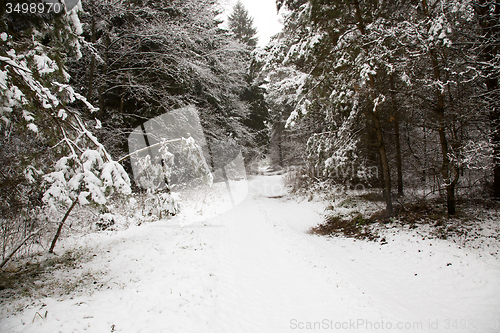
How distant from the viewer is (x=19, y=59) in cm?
373

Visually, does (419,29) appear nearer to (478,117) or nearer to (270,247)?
(478,117)

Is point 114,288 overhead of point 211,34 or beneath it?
beneath

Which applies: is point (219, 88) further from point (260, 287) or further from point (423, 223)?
point (423, 223)

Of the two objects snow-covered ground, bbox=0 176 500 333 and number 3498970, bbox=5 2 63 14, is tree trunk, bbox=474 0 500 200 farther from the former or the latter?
number 3498970, bbox=5 2 63 14

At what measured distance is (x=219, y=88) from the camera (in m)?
13.1

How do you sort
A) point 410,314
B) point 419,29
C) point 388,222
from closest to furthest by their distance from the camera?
1. point 410,314
2. point 419,29
3. point 388,222

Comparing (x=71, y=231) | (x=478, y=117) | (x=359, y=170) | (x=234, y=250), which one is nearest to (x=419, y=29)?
(x=478, y=117)

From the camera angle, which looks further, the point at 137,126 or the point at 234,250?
the point at 137,126

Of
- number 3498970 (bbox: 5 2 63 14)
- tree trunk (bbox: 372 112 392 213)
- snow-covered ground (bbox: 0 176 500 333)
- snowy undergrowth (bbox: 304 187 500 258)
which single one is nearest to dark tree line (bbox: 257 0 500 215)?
tree trunk (bbox: 372 112 392 213)

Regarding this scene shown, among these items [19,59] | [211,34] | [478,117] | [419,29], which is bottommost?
[478,117]

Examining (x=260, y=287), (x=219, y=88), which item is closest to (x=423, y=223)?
(x=260, y=287)

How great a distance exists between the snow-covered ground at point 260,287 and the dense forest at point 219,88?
1.45 meters

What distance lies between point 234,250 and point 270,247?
1187 mm

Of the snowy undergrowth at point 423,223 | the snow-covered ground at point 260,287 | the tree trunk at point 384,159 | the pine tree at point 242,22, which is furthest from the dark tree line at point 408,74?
the pine tree at point 242,22
